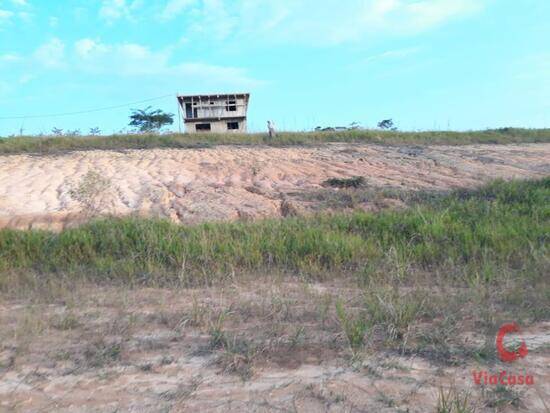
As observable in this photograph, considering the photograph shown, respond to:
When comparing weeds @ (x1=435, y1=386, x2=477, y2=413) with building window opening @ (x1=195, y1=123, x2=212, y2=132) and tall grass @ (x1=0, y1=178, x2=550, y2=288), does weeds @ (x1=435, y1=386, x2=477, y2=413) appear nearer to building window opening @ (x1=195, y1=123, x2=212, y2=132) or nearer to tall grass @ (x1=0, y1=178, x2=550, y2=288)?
tall grass @ (x1=0, y1=178, x2=550, y2=288)

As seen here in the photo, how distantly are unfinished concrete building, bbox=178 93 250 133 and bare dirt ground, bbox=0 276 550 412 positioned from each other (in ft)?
88.9

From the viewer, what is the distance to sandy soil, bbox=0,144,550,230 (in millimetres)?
8516

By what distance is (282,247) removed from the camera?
561 cm

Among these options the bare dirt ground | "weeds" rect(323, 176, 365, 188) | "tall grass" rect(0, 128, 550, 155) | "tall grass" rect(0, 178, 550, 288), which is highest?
"tall grass" rect(0, 128, 550, 155)

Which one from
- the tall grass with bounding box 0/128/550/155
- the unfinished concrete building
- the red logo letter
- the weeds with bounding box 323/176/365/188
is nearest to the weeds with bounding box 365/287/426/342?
the red logo letter

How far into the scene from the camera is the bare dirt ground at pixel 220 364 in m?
2.93

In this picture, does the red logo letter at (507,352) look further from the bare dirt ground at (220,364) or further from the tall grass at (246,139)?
the tall grass at (246,139)

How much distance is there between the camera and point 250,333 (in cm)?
380

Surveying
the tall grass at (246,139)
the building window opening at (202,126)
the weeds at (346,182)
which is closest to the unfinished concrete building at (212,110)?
the building window opening at (202,126)

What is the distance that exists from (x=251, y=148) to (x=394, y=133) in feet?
19.1

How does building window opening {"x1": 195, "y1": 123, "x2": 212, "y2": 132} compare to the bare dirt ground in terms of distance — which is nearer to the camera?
the bare dirt ground

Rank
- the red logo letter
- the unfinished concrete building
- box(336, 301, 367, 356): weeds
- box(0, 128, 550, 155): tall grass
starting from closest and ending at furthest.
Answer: the red logo letter < box(336, 301, 367, 356): weeds < box(0, 128, 550, 155): tall grass < the unfinished concrete building

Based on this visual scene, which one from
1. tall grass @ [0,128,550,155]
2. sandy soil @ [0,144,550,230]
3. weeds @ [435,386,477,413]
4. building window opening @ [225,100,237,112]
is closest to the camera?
weeds @ [435,386,477,413]

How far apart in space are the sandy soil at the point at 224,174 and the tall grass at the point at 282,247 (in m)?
1.62
